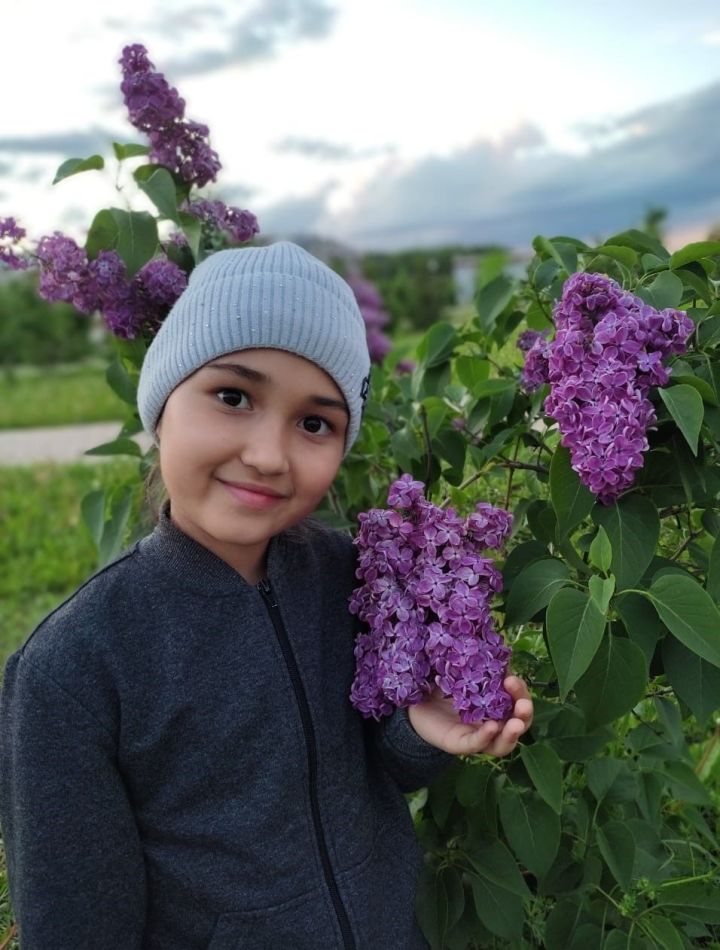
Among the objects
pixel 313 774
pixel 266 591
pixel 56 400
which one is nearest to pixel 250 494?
pixel 266 591

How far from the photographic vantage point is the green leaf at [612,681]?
111cm

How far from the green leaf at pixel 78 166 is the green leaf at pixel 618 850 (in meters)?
1.25

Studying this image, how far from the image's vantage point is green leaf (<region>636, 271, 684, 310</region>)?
1.23m

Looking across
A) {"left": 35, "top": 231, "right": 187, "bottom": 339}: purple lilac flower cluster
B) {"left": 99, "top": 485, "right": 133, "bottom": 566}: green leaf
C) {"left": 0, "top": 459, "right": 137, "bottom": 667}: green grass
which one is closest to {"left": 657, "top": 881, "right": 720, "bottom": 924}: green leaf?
{"left": 99, "top": 485, "right": 133, "bottom": 566}: green leaf

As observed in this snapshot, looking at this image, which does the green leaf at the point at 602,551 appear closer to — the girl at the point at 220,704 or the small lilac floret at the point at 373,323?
the girl at the point at 220,704

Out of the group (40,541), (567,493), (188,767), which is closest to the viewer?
(567,493)

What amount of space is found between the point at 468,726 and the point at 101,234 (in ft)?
3.09

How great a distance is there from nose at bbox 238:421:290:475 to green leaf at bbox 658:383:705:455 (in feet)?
1.46

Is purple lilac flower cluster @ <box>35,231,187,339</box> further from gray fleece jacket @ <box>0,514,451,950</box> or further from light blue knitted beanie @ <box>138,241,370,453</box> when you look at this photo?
gray fleece jacket @ <box>0,514,451,950</box>

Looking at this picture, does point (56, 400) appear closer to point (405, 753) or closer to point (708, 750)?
point (708, 750)

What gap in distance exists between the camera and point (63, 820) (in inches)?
48.4

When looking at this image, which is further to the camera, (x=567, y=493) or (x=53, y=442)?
Result: (x=53, y=442)

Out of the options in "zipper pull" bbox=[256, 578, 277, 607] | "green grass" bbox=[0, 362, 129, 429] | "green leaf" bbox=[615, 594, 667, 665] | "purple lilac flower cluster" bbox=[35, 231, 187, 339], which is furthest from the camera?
"green grass" bbox=[0, 362, 129, 429]

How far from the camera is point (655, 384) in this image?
1.16m
